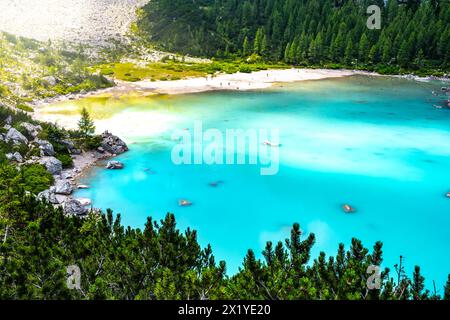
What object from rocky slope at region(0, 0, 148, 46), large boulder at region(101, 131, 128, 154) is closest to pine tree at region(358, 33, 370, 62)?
rocky slope at region(0, 0, 148, 46)

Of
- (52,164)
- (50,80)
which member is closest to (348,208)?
(52,164)

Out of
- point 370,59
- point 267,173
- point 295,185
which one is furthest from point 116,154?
point 370,59

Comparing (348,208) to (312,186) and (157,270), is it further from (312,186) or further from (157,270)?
(157,270)

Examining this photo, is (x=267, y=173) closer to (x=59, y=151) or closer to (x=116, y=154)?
(x=116, y=154)

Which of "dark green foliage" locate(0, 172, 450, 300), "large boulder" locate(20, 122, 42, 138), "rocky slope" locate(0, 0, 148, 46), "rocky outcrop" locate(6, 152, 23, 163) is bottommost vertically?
"rocky outcrop" locate(6, 152, 23, 163)

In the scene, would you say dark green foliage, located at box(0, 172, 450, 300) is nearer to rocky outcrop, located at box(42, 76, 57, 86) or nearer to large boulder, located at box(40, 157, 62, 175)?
large boulder, located at box(40, 157, 62, 175)

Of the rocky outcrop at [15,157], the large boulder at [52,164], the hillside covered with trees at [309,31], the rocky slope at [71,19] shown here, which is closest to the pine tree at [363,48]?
the hillside covered with trees at [309,31]
